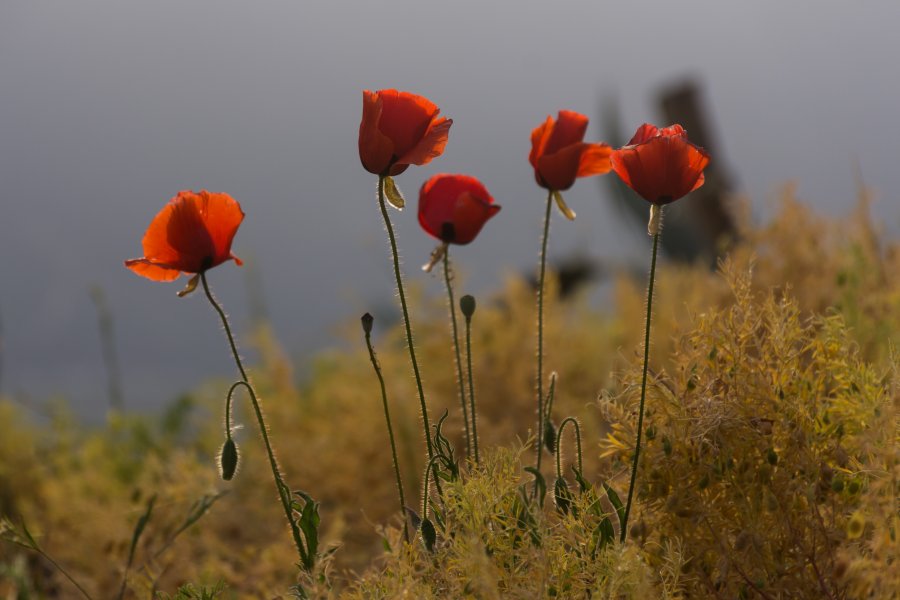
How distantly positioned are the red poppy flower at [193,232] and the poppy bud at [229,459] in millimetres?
164

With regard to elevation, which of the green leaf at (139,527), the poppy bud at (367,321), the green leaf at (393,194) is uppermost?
the green leaf at (393,194)

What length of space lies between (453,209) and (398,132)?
11cm

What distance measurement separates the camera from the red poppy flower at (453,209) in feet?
2.97

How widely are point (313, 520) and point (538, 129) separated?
0.44m

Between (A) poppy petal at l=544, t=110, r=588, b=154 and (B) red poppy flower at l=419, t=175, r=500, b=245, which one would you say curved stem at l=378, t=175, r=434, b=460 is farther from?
(A) poppy petal at l=544, t=110, r=588, b=154

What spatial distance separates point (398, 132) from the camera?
0.84 m

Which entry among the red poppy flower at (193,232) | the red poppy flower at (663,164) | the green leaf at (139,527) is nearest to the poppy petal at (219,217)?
the red poppy flower at (193,232)

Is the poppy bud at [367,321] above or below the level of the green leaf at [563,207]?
below

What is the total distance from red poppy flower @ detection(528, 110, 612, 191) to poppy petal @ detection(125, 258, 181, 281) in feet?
1.22

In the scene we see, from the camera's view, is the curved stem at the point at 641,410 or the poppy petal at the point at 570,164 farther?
the poppy petal at the point at 570,164

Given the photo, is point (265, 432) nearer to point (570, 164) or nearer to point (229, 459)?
point (229, 459)

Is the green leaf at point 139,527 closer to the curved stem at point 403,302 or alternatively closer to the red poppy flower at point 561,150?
the curved stem at point 403,302

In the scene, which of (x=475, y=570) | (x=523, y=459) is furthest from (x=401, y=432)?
(x=475, y=570)

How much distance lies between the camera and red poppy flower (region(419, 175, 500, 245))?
90cm
